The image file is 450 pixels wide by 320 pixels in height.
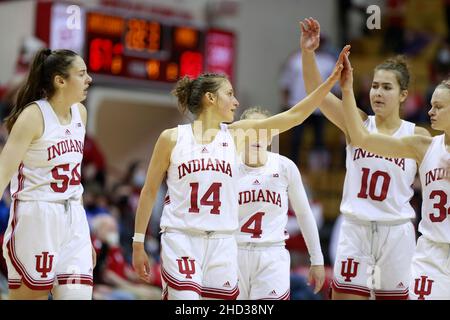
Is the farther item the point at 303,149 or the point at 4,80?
the point at 303,149

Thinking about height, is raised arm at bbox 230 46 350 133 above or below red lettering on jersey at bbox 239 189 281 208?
above

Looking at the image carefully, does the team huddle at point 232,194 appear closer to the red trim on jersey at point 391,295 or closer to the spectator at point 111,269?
the red trim on jersey at point 391,295

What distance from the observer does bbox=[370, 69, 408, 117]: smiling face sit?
5.95 m

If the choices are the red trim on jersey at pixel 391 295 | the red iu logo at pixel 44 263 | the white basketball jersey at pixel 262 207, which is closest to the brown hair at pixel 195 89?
the white basketball jersey at pixel 262 207

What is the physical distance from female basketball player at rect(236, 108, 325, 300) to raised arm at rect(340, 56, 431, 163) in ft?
1.80

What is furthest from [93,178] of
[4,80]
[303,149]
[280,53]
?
[280,53]

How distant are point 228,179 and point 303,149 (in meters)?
8.43

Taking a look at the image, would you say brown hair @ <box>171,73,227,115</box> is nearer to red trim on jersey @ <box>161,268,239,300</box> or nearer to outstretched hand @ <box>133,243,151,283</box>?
outstretched hand @ <box>133,243,151,283</box>

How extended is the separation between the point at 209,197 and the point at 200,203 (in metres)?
0.06

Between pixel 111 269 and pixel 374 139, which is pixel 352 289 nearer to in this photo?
pixel 374 139

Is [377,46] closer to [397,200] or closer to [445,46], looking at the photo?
[445,46]

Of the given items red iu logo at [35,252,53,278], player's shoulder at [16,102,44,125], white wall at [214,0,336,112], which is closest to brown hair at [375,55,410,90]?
player's shoulder at [16,102,44,125]

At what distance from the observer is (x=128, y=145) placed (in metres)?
13.6

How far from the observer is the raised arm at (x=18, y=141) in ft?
16.9
